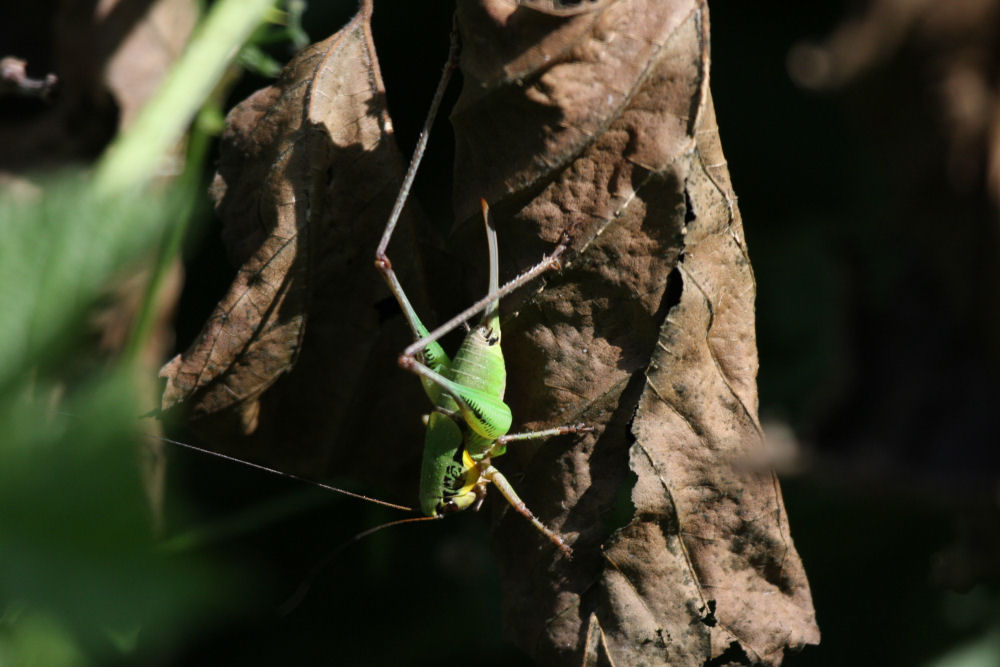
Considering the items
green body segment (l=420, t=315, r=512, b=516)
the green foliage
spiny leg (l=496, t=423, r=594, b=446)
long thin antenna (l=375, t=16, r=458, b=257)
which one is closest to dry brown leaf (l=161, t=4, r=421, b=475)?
long thin antenna (l=375, t=16, r=458, b=257)

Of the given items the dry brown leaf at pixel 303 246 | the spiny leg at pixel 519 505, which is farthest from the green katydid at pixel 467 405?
the dry brown leaf at pixel 303 246

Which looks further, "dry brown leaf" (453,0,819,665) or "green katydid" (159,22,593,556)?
"green katydid" (159,22,593,556)

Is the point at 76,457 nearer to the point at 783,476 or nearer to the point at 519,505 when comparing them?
the point at 519,505

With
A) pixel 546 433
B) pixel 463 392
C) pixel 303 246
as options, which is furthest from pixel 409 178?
pixel 546 433

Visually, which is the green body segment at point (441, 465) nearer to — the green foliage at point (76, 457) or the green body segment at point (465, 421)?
the green body segment at point (465, 421)

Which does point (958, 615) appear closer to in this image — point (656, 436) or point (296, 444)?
point (656, 436)

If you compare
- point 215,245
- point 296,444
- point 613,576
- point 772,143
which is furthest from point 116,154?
point 772,143

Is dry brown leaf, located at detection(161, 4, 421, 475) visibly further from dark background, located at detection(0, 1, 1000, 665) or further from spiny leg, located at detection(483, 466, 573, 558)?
spiny leg, located at detection(483, 466, 573, 558)

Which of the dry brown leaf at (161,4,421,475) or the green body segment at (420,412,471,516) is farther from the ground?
the dry brown leaf at (161,4,421,475)
